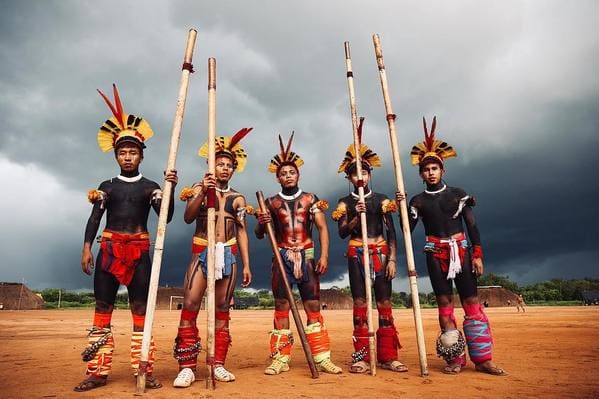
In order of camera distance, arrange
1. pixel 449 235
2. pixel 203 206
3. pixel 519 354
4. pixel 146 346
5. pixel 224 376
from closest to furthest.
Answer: pixel 146 346 < pixel 224 376 < pixel 203 206 < pixel 449 235 < pixel 519 354

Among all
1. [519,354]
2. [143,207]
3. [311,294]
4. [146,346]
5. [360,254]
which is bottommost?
[519,354]

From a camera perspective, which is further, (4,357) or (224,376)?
(4,357)

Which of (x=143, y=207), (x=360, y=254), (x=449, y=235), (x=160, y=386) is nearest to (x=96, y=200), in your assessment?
(x=143, y=207)

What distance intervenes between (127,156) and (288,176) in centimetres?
235

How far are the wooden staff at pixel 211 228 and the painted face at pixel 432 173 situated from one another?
10.8ft

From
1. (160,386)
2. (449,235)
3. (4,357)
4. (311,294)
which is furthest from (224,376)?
(4,357)

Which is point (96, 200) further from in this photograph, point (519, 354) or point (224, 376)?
point (519, 354)

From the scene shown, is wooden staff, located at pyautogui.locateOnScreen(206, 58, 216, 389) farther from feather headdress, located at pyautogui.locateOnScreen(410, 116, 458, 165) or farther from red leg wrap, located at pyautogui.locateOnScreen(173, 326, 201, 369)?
feather headdress, located at pyautogui.locateOnScreen(410, 116, 458, 165)

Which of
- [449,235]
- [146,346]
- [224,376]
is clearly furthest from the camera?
[449,235]

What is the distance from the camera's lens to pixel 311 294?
19.2 ft

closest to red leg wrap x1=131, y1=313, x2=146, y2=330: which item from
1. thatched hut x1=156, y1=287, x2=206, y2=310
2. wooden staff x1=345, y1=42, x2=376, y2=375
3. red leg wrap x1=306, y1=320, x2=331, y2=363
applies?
red leg wrap x1=306, y1=320, x2=331, y2=363

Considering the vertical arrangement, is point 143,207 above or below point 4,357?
above

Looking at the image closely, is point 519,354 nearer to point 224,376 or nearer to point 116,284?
point 224,376

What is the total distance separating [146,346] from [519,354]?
670 centimetres
